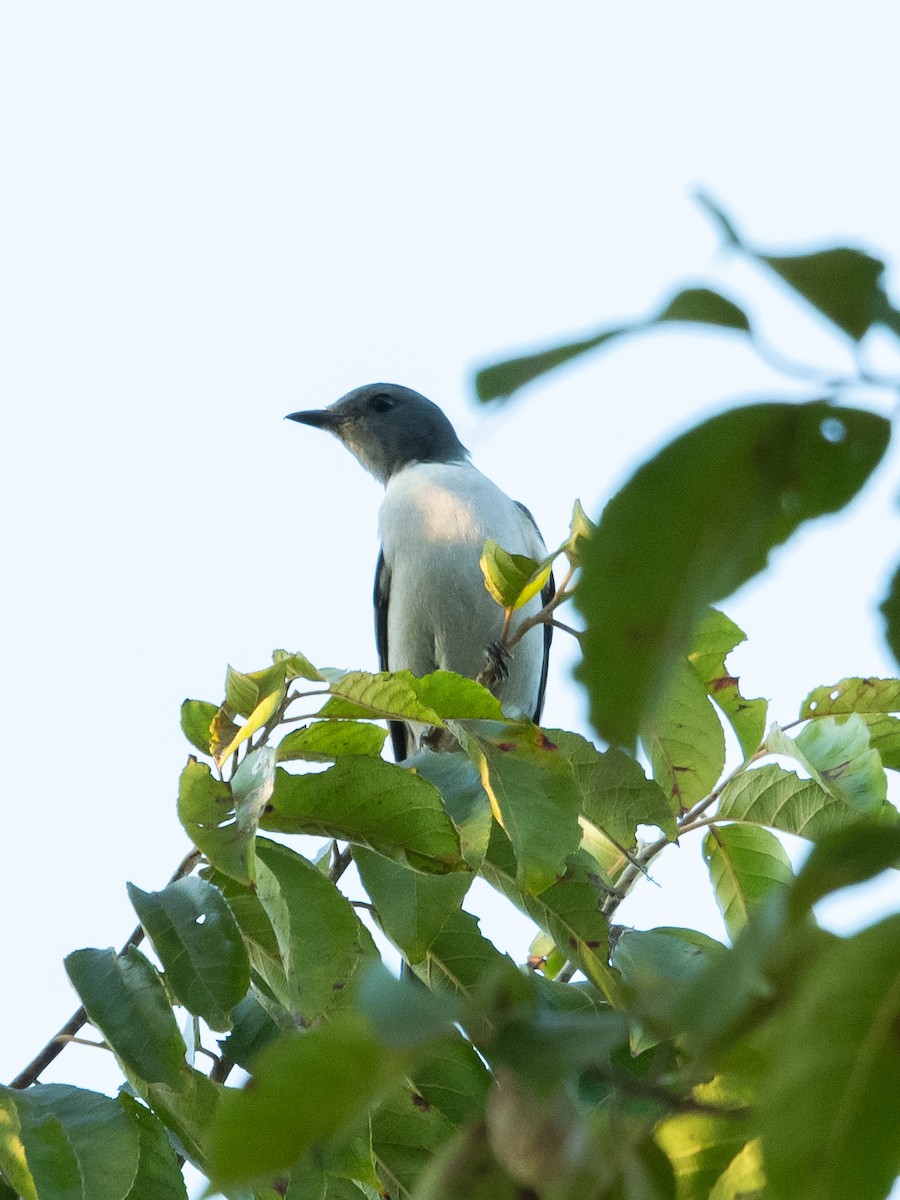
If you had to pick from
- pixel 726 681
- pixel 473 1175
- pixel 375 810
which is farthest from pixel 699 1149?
pixel 726 681

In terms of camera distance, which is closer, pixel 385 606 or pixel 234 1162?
pixel 234 1162

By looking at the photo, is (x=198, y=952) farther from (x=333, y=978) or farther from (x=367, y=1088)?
(x=367, y=1088)

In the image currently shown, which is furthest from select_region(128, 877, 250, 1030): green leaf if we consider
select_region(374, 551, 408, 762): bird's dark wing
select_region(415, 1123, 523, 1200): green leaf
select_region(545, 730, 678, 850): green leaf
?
select_region(374, 551, 408, 762): bird's dark wing

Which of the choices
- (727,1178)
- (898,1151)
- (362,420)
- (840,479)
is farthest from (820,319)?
(362,420)

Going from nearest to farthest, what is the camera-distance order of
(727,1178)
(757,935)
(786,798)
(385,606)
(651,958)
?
(757,935)
(727,1178)
(651,958)
(786,798)
(385,606)

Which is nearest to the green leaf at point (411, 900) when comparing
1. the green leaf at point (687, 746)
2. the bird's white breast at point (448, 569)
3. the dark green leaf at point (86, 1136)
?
the dark green leaf at point (86, 1136)

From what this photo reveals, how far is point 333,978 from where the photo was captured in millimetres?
2092

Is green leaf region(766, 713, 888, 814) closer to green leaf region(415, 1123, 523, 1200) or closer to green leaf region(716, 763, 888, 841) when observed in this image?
green leaf region(716, 763, 888, 841)

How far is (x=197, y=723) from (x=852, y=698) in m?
1.29

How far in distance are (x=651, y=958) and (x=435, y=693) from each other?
56cm

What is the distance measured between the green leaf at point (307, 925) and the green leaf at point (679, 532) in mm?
1430

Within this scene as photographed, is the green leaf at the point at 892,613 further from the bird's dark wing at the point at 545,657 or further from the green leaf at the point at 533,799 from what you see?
the bird's dark wing at the point at 545,657

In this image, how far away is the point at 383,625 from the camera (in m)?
7.54

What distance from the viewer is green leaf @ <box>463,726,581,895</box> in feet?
7.02
